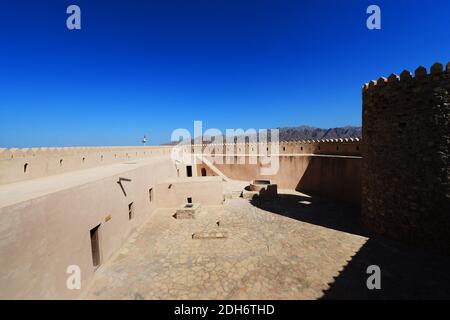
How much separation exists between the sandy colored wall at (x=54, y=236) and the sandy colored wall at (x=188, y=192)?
4855 millimetres

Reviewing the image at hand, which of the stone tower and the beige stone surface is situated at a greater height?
the stone tower

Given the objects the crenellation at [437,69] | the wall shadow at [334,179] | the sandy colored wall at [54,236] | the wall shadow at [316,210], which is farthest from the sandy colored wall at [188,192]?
the crenellation at [437,69]

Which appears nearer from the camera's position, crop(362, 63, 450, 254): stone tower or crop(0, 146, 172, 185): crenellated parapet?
crop(0, 146, 172, 185): crenellated parapet

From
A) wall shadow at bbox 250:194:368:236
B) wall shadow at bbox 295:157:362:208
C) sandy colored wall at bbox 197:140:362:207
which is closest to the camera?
wall shadow at bbox 250:194:368:236

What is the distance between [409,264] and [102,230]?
912cm

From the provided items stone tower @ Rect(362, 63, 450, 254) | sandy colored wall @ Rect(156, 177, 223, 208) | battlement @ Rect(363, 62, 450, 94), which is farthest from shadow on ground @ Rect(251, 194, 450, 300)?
sandy colored wall @ Rect(156, 177, 223, 208)

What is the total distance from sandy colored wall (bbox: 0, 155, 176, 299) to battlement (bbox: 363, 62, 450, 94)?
1019cm

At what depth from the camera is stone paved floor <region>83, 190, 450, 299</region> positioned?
18.8ft

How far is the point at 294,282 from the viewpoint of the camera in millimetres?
6027

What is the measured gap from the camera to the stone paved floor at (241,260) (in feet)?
18.8

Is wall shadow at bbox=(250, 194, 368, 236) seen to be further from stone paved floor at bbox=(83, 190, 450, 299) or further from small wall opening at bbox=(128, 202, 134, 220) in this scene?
small wall opening at bbox=(128, 202, 134, 220)

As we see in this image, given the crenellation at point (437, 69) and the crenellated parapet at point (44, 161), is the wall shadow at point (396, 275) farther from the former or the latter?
the crenellated parapet at point (44, 161)

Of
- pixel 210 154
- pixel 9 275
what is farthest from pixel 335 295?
pixel 210 154

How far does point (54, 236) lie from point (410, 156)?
10.4 m
